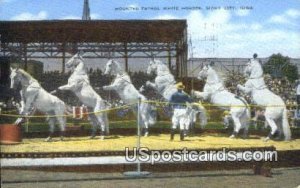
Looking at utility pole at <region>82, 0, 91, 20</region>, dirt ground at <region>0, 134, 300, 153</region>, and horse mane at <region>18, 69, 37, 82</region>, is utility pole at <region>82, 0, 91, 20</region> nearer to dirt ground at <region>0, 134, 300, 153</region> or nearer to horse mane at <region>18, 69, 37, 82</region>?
horse mane at <region>18, 69, 37, 82</region>

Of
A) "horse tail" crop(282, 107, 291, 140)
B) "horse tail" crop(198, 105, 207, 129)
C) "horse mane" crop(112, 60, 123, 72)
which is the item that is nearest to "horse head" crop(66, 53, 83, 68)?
"horse mane" crop(112, 60, 123, 72)

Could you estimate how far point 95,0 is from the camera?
570 cm

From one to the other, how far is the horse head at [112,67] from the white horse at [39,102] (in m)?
0.64

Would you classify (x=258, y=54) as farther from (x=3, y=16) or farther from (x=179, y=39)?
(x=3, y=16)

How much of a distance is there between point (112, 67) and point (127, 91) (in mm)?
603

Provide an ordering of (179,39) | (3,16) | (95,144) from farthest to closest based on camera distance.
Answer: (95,144) → (179,39) → (3,16)

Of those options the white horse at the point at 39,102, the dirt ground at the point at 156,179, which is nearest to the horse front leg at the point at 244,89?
the dirt ground at the point at 156,179

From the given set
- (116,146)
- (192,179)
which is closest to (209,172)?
(192,179)

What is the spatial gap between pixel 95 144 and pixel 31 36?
1483 mm

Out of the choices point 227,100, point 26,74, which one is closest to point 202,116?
point 227,100

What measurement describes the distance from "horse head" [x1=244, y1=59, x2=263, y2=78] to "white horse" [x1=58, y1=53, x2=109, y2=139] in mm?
1683

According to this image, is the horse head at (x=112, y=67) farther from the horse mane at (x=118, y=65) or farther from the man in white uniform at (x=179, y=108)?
the man in white uniform at (x=179, y=108)

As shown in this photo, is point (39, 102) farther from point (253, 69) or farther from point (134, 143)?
point (253, 69)

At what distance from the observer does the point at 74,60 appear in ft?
20.9
